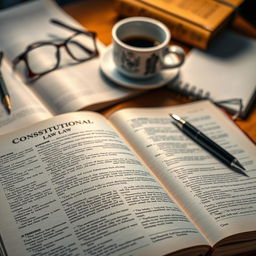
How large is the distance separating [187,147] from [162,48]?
211 millimetres

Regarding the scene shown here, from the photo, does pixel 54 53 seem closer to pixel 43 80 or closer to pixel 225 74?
pixel 43 80

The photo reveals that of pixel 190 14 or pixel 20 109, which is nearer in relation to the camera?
pixel 20 109

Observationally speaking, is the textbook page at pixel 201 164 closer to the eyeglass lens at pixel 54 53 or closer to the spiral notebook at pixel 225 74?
the spiral notebook at pixel 225 74

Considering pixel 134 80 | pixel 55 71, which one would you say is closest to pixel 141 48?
pixel 134 80

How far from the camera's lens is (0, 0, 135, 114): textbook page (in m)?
0.77

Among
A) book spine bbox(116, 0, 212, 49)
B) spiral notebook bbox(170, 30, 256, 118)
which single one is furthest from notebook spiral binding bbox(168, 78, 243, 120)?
book spine bbox(116, 0, 212, 49)

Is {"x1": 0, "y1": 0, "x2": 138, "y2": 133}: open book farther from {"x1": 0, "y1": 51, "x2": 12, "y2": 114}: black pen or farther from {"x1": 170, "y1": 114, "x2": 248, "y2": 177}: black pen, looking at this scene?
{"x1": 170, "y1": 114, "x2": 248, "y2": 177}: black pen

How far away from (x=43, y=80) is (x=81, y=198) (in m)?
0.32

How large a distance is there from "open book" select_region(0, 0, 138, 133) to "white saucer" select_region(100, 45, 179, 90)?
0.04 ft

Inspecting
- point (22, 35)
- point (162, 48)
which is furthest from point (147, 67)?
point (22, 35)

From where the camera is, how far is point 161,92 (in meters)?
0.84

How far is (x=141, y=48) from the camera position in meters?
0.81

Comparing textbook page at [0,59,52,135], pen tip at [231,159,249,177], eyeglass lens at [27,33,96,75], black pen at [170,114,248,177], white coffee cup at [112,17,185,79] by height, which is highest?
white coffee cup at [112,17,185,79]

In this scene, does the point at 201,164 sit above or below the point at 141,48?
below
